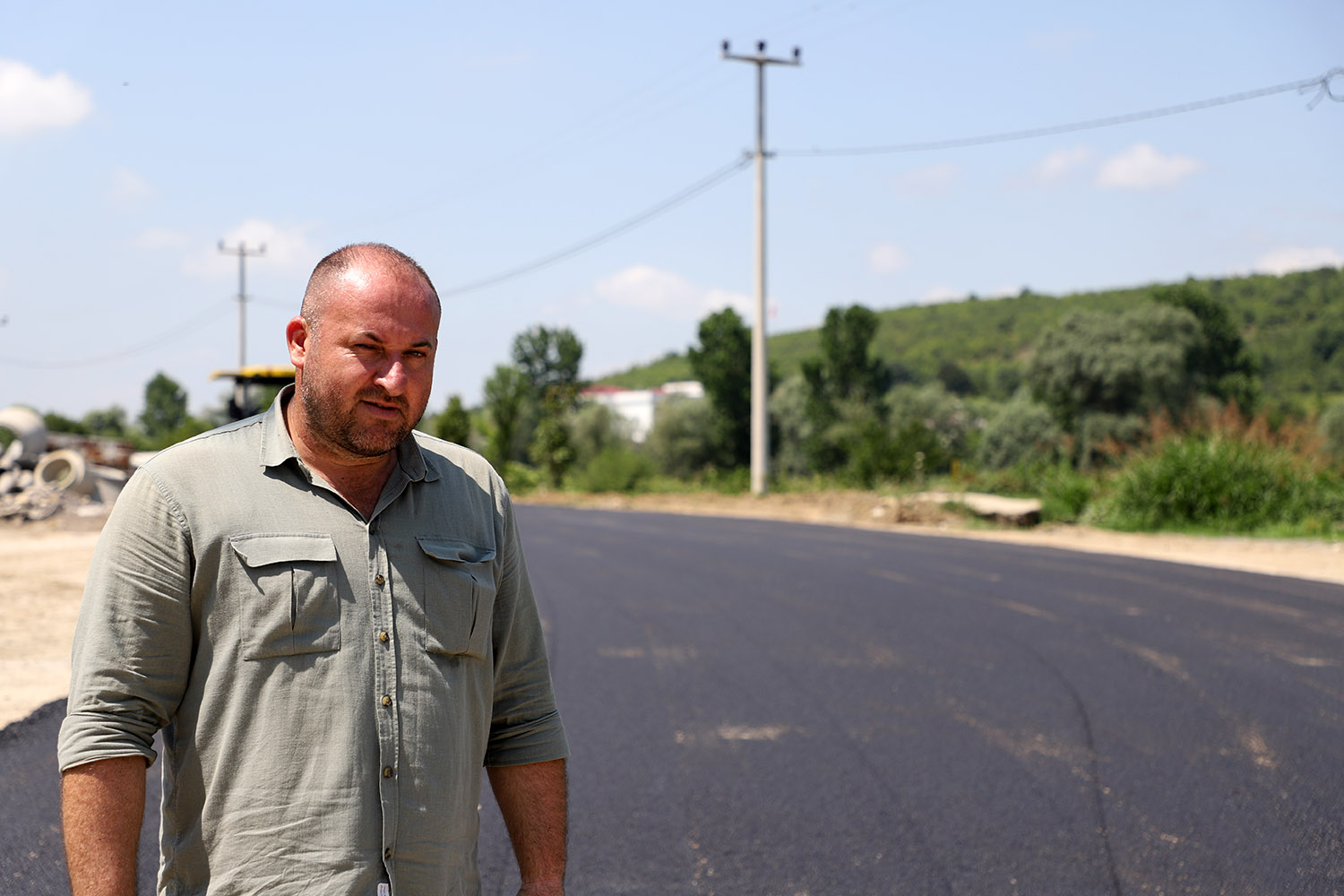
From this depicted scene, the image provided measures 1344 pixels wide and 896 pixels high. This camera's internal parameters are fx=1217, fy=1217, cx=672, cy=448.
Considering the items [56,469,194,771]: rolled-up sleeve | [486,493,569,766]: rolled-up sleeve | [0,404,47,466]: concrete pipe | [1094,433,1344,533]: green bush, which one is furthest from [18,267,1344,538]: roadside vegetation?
[56,469,194,771]: rolled-up sleeve

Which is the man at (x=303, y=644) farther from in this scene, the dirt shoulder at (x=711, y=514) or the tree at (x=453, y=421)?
the tree at (x=453, y=421)

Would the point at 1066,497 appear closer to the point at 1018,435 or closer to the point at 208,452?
the point at 208,452

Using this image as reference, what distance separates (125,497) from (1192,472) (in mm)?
20542

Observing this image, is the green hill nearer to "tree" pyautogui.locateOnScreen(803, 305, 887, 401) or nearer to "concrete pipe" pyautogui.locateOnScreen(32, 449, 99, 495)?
"tree" pyautogui.locateOnScreen(803, 305, 887, 401)

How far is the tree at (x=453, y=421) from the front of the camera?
144ft

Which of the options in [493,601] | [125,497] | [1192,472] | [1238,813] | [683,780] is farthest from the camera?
[1192,472]

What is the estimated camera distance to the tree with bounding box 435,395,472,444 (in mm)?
43938

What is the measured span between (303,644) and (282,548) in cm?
18

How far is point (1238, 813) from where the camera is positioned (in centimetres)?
518

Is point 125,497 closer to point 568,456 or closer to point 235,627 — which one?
point 235,627

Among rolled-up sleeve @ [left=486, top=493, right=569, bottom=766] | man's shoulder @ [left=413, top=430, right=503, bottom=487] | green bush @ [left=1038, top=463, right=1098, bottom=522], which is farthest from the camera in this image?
green bush @ [left=1038, top=463, right=1098, bottom=522]

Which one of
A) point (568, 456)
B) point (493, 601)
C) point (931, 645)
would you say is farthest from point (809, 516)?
point (493, 601)

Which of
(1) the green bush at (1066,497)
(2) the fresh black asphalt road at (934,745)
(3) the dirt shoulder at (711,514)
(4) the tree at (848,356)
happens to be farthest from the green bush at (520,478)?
(2) the fresh black asphalt road at (934,745)

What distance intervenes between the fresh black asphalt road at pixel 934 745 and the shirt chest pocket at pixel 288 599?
92.2 inches
